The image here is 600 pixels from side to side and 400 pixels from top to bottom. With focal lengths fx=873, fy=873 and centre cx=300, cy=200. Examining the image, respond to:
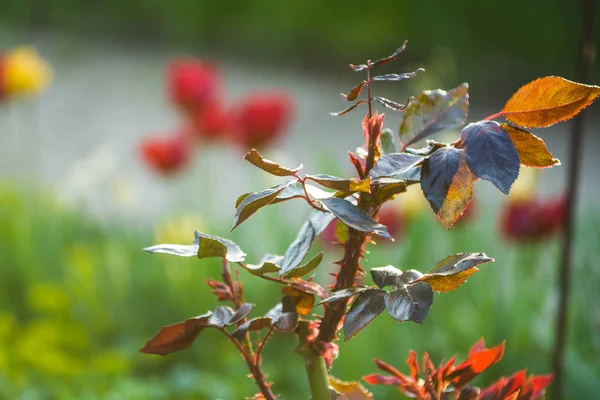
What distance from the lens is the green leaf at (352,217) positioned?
0.35 m

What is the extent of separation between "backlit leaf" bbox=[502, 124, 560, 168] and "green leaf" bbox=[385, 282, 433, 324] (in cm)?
7

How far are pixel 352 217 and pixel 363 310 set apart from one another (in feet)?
0.13

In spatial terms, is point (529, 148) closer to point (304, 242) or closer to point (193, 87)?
point (304, 242)

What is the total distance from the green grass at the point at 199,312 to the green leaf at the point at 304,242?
2.02 feet

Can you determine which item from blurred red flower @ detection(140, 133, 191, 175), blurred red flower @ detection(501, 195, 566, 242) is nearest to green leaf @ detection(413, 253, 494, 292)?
blurred red flower @ detection(501, 195, 566, 242)

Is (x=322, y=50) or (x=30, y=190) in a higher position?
(x=322, y=50)

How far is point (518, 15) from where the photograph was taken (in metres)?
3.57

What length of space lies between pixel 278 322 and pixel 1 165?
8.81 feet

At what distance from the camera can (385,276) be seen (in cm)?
39

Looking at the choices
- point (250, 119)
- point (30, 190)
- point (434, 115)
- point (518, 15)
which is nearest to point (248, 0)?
point (518, 15)

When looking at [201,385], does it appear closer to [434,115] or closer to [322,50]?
[434,115]

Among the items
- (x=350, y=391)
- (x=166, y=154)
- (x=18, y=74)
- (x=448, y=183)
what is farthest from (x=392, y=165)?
(x=18, y=74)

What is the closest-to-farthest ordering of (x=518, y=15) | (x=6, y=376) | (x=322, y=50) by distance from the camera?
(x=6, y=376)
(x=518, y=15)
(x=322, y=50)

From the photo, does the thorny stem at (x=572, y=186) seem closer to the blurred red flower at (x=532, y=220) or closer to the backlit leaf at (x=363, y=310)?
the backlit leaf at (x=363, y=310)
